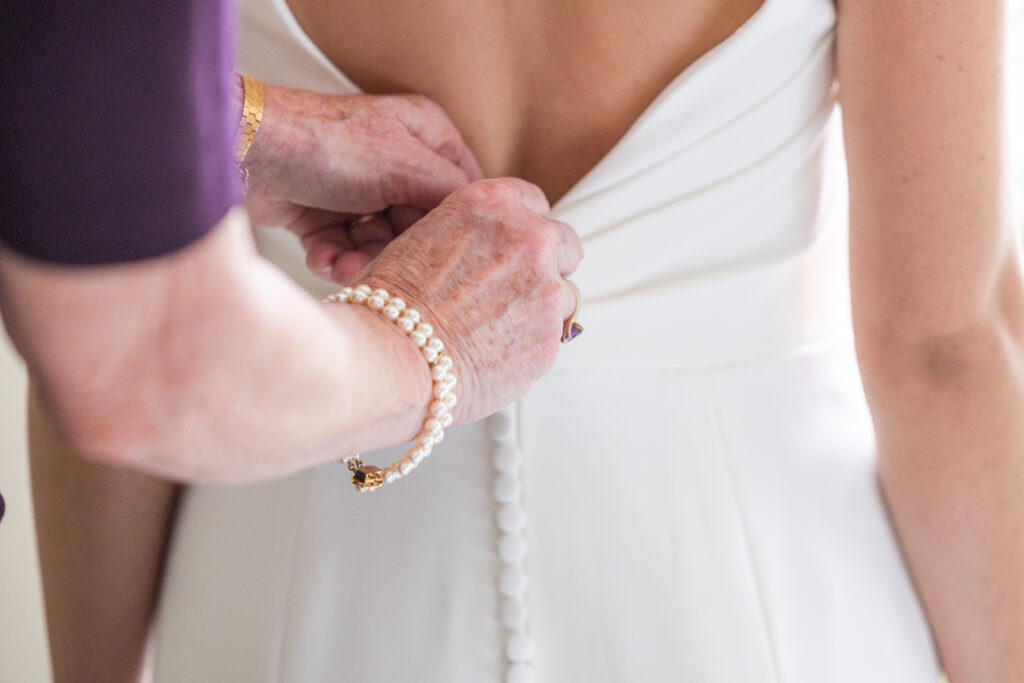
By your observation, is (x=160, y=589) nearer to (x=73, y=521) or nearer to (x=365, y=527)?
(x=73, y=521)

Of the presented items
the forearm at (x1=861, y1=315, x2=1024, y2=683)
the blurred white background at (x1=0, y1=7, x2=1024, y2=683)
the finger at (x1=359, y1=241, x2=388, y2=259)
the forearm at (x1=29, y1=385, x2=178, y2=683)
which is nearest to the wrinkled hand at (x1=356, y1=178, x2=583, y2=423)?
the finger at (x1=359, y1=241, x2=388, y2=259)

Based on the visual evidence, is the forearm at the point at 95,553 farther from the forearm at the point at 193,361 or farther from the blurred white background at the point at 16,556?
the blurred white background at the point at 16,556

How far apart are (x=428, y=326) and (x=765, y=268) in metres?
0.45

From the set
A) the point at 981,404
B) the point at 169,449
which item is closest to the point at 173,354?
the point at 169,449

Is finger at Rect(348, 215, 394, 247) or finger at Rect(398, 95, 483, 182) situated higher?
finger at Rect(398, 95, 483, 182)

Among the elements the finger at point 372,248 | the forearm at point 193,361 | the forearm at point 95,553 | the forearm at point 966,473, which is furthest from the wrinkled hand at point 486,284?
the forearm at point 95,553

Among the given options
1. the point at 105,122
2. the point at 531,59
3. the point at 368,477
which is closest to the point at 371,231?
the point at 531,59

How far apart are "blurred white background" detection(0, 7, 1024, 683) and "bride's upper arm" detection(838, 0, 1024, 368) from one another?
1.35m

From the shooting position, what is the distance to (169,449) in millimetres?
480

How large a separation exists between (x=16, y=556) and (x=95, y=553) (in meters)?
1.14

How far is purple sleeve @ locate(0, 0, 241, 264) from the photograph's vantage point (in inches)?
15.1

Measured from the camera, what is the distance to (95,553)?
3.57ft

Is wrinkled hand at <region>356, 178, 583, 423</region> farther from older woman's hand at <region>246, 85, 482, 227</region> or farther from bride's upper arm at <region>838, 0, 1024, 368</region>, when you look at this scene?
bride's upper arm at <region>838, 0, 1024, 368</region>

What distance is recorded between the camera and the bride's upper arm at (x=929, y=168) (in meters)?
0.79
